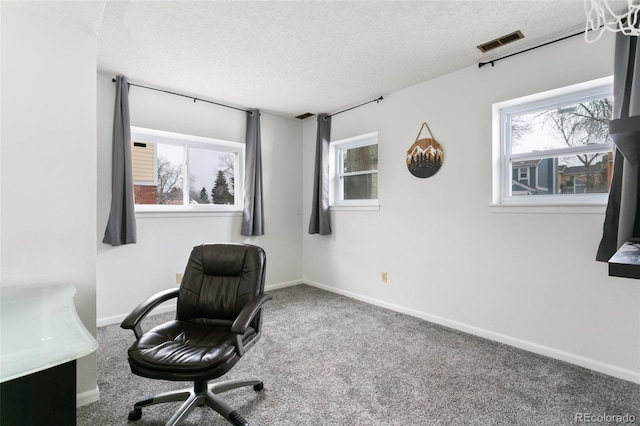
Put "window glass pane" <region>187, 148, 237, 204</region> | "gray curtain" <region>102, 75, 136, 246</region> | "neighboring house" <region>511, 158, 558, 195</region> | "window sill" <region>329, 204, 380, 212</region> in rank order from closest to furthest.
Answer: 1. "neighboring house" <region>511, 158, 558, 195</region>
2. "gray curtain" <region>102, 75, 136, 246</region>
3. "window sill" <region>329, 204, 380, 212</region>
4. "window glass pane" <region>187, 148, 237, 204</region>

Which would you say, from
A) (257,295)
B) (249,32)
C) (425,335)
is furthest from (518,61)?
(257,295)

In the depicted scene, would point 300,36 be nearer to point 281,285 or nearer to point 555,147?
point 555,147

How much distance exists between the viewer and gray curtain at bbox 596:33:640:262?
6.00 ft

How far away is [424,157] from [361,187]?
3.34 feet

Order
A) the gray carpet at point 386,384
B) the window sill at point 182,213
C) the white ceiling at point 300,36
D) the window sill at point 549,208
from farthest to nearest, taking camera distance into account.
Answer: the window sill at point 182,213 → the window sill at point 549,208 → the white ceiling at point 300,36 → the gray carpet at point 386,384

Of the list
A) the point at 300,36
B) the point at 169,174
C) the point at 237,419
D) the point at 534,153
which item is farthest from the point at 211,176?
the point at 534,153

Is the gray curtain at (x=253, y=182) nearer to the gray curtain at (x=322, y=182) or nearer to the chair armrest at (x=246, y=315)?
the gray curtain at (x=322, y=182)

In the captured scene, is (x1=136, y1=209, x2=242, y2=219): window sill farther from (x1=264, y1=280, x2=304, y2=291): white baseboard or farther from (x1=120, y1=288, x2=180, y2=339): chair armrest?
(x1=120, y1=288, x2=180, y2=339): chair armrest

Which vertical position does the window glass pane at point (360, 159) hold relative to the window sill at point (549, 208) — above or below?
above

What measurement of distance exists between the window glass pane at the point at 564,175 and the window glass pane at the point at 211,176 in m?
3.20

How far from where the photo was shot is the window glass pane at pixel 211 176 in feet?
12.3

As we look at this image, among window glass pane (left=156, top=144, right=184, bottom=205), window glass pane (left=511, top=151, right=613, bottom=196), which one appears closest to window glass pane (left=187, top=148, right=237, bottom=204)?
window glass pane (left=156, top=144, right=184, bottom=205)

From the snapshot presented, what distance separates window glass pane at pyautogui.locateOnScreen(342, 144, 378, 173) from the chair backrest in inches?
90.8

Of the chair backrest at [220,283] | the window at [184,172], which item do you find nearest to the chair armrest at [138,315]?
the chair backrest at [220,283]
